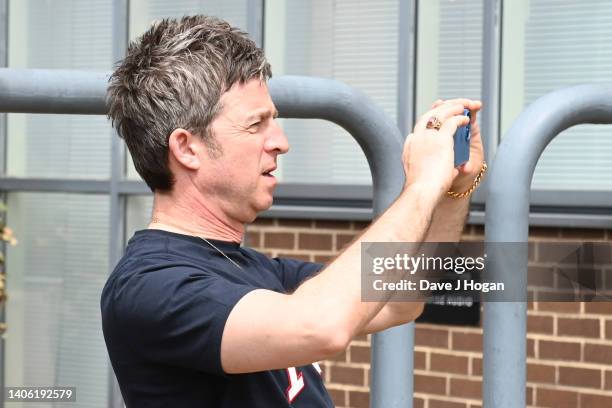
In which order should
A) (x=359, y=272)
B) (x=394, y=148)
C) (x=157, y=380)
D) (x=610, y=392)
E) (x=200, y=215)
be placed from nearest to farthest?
(x=359, y=272) < (x=157, y=380) < (x=200, y=215) < (x=394, y=148) < (x=610, y=392)

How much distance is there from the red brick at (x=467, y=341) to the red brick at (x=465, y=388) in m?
0.14

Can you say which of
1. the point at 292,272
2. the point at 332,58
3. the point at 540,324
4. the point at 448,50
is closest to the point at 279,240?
the point at 332,58

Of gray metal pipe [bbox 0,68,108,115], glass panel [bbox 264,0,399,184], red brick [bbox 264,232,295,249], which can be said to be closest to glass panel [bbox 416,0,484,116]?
glass panel [bbox 264,0,399,184]

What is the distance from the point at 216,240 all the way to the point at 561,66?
295 centimetres

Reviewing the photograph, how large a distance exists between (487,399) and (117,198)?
373cm

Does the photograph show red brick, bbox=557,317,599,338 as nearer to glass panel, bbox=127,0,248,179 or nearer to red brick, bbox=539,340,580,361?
red brick, bbox=539,340,580,361

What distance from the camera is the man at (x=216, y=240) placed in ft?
5.50

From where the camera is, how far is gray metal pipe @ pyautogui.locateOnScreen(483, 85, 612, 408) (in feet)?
6.25

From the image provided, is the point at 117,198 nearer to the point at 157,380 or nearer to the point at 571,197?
the point at 571,197

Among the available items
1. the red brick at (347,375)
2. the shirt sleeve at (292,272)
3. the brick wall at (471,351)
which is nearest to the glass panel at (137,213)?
the brick wall at (471,351)

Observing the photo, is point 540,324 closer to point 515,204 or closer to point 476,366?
point 476,366

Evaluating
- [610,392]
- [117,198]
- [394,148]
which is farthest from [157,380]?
[117,198]

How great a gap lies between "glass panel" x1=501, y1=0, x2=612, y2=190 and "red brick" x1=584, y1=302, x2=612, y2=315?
0.46m

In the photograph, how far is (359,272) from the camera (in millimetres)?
1684
